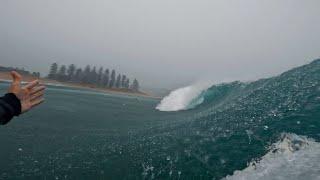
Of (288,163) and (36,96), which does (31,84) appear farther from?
(288,163)

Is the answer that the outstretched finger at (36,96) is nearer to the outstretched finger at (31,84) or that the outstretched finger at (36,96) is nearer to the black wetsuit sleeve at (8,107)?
the outstretched finger at (31,84)

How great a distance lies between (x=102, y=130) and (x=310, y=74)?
18183mm

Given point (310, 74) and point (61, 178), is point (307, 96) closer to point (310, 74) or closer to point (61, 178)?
point (310, 74)

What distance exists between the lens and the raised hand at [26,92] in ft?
22.0

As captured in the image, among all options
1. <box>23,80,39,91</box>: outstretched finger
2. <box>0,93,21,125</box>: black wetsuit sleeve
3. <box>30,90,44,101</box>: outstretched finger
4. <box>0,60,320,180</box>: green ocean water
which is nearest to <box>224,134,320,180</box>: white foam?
<box>0,60,320,180</box>: green ocean water

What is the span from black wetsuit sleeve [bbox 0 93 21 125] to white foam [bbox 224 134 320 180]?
8673mm

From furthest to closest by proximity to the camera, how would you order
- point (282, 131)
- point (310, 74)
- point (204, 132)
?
point (310, 74) → point (204, 132) → point (282, 131)

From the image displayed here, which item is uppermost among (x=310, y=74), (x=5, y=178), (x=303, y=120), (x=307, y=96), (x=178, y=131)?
(x=310, y=74)

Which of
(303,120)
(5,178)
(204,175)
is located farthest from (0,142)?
(303,120)

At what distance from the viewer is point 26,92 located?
680cm

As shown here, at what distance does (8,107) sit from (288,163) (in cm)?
983

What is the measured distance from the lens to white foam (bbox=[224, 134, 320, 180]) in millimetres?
11324

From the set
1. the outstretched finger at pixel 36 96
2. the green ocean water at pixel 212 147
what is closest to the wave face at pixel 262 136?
the green ocean water at pixel 212 147

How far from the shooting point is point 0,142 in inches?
971
